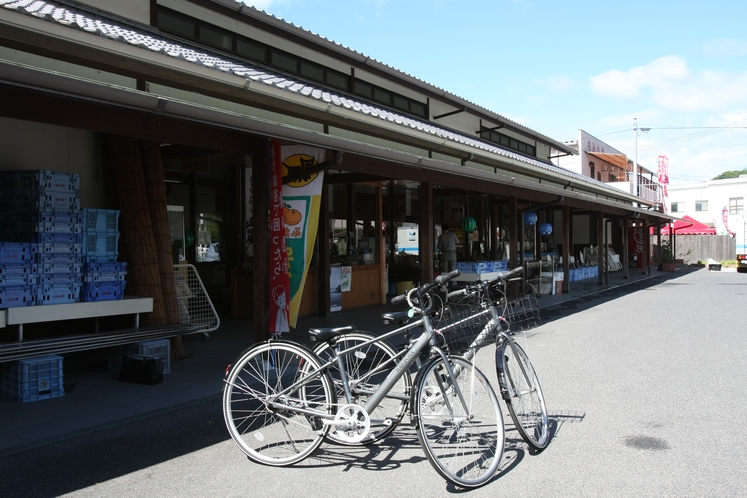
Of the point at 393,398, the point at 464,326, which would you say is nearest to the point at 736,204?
the point at 464,326

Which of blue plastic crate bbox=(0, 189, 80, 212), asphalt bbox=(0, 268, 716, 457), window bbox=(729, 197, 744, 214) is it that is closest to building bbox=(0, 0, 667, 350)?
blue plastic crate bbox=(0, 189, 80, 212)

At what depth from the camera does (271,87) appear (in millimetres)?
6164

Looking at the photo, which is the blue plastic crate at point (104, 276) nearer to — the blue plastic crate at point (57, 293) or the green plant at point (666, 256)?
the blue plastic crate at point (57, 293)

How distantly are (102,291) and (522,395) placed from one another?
Result: 4766mm

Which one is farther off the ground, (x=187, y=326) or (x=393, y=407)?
(x=187, y=326)

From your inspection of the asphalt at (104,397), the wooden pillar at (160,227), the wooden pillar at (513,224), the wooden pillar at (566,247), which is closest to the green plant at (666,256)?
the wooden pillar at (566,247)

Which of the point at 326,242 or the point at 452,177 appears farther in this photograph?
the point at 326,242

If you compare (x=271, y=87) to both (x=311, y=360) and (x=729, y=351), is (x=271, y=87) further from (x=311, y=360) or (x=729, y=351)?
(x=729, y=351)

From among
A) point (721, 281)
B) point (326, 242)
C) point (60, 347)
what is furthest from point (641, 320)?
point (721, 281)

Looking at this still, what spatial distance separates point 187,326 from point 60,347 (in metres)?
1.62

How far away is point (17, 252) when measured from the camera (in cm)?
591

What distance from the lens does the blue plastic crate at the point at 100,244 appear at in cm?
655

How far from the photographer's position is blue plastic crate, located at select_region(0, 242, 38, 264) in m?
5.81

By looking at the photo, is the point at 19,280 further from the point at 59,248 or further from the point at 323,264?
the point at 323,264
